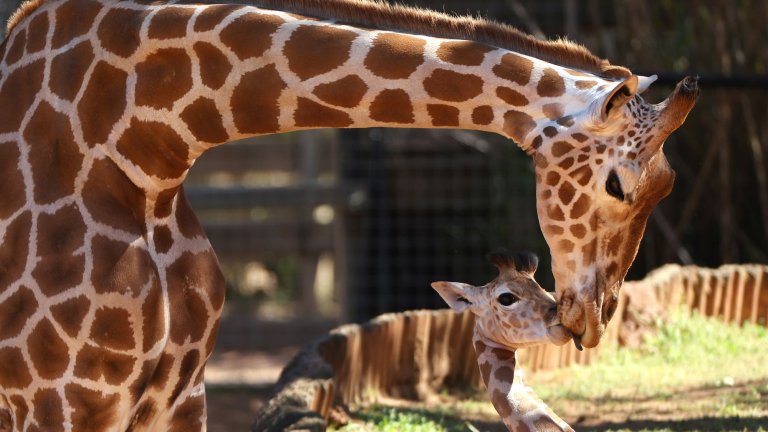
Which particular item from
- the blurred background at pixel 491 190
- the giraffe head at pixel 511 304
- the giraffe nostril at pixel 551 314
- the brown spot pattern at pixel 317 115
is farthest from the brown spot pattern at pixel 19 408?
the blurred background at pixel 491 190

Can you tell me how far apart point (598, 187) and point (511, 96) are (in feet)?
0.90

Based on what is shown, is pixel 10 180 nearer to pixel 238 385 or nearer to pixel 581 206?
pixel 581 206

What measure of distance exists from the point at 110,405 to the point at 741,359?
289 cm

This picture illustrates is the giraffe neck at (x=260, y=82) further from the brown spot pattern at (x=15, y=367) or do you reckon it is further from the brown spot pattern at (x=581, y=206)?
the brown spot pattern at (x=15, y=367)

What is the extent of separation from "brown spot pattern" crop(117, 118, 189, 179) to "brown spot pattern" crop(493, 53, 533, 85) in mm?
788

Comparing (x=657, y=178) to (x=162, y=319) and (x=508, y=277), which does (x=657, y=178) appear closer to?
(x=508, y=277)

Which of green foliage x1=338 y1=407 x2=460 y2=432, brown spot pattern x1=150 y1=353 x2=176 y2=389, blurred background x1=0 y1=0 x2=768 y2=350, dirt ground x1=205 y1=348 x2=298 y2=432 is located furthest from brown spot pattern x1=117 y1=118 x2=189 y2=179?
blurred background x1=0 y1=0 x2=768 y2=350

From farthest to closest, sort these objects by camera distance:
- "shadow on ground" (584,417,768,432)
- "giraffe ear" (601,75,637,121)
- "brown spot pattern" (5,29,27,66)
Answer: "shadow on ground" (584,417,768,432), "brown spot pattern" (5,29,27,66), "giraffe ear" (601,75,637,121)

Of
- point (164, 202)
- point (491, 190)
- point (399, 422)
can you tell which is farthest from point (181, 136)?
point (491, 190)

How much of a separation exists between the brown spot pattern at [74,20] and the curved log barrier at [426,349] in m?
Answer: 1.17

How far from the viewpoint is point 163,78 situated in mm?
2742

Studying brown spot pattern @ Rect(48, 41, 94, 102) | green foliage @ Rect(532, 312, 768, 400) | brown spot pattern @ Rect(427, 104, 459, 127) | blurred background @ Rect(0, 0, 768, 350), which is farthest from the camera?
blurred background @ Rect(0, 0, 768, 350)

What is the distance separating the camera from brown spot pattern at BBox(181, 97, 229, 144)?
Result: 8.93ft

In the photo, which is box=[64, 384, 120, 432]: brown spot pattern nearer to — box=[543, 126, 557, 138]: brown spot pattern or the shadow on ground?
box=[543, 126, 557, 138]: brown spot pattern
